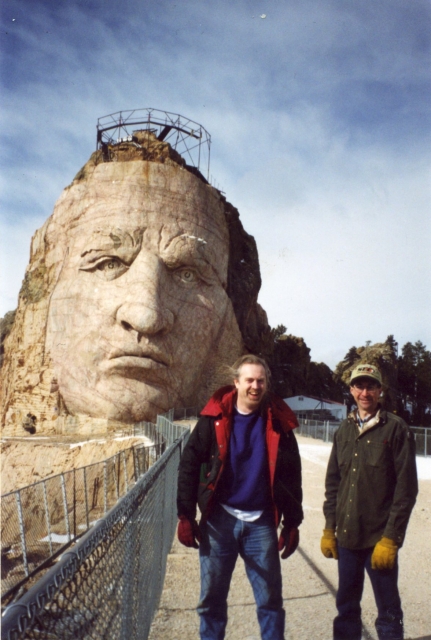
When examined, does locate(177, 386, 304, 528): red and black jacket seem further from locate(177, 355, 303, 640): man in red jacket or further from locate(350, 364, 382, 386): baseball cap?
locate(350, 364, 382, 386): baseball cap

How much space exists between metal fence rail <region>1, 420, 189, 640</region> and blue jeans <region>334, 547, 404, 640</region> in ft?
4.40

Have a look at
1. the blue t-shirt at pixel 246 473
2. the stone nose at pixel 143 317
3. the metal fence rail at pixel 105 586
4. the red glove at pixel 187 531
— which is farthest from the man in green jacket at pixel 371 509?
the stone nose at pixel 143 317

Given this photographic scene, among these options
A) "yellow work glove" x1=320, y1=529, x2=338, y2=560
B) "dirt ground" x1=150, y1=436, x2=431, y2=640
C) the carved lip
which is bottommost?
"dirt ground" x1=150, y1=436, x2=431, y2=640

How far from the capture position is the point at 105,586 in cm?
253

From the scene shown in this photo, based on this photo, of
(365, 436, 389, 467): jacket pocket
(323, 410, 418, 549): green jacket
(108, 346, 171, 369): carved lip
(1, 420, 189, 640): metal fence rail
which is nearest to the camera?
(1, 420, 189, 640): metal fence rail

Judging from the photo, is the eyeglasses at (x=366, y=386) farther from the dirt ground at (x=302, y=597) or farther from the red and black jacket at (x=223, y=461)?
the dirt ground at (x=302, y=597)

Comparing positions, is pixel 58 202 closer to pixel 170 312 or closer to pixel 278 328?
pixel 170 312

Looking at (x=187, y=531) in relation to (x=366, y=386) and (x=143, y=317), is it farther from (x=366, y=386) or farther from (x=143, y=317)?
(x=143, y=317)

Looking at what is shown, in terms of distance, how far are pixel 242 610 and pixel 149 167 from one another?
64.8 ft

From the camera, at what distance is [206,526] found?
134 inches

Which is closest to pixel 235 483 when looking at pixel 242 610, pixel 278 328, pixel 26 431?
pixel 242 610

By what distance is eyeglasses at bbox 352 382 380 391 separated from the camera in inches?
153

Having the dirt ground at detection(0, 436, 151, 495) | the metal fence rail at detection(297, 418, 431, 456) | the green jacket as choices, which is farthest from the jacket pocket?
the dirt ground at detection(0, 436, 151, 495)

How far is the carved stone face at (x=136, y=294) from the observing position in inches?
781
